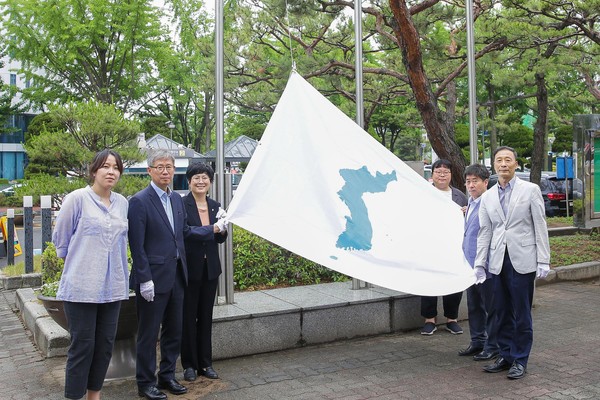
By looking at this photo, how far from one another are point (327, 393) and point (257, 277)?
2962 mm

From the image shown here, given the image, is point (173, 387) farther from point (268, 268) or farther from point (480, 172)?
point (480, 172)

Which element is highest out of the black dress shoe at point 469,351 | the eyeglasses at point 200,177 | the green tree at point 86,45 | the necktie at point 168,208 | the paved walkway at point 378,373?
the green tree at point 86,45

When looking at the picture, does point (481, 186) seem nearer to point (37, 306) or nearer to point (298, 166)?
point (298, 166)

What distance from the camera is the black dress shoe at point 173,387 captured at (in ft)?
16.5

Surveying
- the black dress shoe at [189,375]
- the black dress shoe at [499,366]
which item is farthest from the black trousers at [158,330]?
the black dress shoe at [499,366]

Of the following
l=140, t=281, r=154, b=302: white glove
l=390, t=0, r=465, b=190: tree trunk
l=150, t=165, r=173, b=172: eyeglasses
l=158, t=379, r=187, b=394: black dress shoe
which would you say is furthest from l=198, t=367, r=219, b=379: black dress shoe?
l=390, t=0, r=465, b=190: tree trunk

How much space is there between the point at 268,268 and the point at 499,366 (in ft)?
11.1

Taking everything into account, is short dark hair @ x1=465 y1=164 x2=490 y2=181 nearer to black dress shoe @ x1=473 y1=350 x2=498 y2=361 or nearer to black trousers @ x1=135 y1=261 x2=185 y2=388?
black dress shoe @ x1=473 y1=350 x2=498 y2=361

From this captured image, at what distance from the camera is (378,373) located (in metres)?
5.59

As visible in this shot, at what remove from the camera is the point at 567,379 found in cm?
531

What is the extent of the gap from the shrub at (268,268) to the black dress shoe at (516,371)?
3.16 m

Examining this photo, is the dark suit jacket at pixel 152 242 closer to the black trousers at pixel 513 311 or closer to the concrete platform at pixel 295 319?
the concrete platform at pixel 295 319

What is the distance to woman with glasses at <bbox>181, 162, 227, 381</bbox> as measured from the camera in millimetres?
5285

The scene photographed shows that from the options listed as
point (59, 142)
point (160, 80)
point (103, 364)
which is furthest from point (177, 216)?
point (160, 80)
